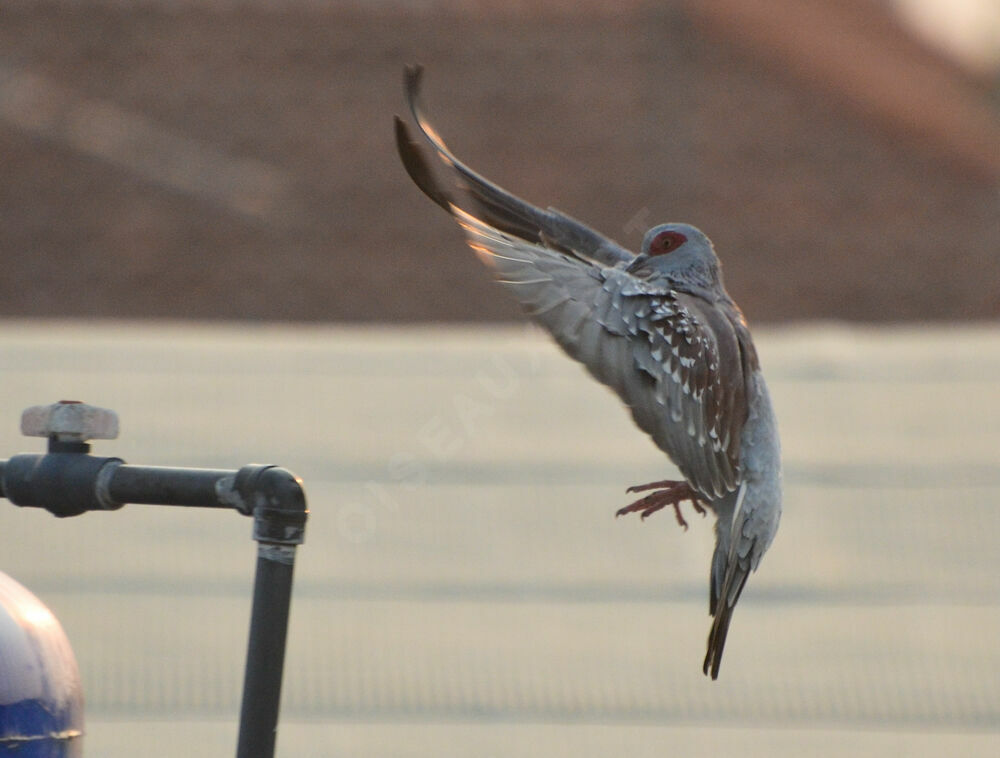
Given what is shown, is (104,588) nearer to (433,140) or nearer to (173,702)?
(173,702)

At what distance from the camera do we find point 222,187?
11.5 metres

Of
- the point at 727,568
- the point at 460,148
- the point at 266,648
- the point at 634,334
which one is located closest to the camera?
the point at 266,648

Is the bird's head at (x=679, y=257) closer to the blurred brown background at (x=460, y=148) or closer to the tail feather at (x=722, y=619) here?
the tail feather at (x=722, y=619)

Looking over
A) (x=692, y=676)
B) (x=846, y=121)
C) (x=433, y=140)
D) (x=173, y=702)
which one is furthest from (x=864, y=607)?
(x=846, y=121)

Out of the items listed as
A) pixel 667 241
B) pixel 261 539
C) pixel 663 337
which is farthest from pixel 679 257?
pixel 261 539

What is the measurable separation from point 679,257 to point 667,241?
0.11 ft

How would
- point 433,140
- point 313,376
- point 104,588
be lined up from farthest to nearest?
point 313,376 → point 104,588 → point 433,140

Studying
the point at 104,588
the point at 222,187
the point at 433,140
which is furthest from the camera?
the point at 222,187

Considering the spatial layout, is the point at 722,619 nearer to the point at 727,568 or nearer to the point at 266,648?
the point at 727,568

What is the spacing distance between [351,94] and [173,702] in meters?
8.35

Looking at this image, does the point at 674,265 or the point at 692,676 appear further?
the point at 692,676

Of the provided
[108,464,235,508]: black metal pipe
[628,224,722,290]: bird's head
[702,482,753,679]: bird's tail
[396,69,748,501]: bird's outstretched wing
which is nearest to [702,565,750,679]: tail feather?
[702,482,753,679]: bird's tail

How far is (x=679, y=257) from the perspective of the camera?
7.57 ft

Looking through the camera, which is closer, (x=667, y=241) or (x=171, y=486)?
(x=171, y=486)
